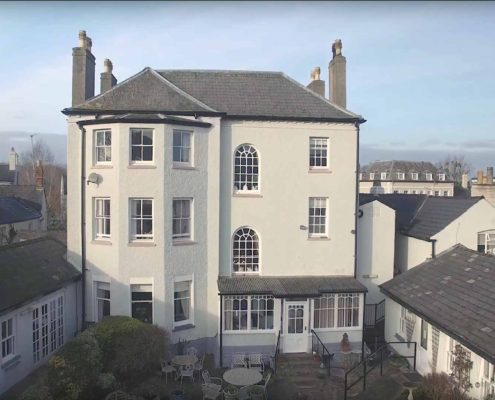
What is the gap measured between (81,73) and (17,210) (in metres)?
Result: 18.7

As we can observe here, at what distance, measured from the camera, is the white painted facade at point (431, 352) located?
12.0m

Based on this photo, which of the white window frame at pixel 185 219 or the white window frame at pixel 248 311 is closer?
the white window frame at pixel 185 219

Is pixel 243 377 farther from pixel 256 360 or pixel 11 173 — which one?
pixel 11 173

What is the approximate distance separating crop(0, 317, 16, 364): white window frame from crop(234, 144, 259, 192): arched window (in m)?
9.68

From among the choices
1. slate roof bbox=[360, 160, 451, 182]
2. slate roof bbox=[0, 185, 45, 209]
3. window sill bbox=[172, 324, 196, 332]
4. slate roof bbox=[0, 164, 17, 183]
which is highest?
slate roof bbox=[360, 160, 451, 182]

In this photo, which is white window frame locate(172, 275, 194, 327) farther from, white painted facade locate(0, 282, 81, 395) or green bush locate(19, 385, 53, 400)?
green bush locate(19, 385, 53, 400)

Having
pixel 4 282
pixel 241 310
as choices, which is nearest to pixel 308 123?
pixel 241 310

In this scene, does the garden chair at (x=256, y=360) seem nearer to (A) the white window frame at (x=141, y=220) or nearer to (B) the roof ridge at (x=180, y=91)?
(A) the white window frame at (x=141, y=220)

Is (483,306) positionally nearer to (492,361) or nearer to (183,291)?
(492,361)

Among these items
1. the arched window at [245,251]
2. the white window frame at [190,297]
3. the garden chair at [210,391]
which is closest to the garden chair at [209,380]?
→ the garden chair at [210,391]

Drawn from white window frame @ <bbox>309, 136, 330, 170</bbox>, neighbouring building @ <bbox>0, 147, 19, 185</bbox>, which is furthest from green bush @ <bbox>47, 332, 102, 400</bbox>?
neighbouring building @ <bbox>0, 147, 19, 185</bbox>

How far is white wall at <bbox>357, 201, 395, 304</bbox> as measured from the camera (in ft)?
67.5

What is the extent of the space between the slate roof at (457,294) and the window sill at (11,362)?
529 inches

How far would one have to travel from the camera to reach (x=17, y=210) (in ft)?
108
